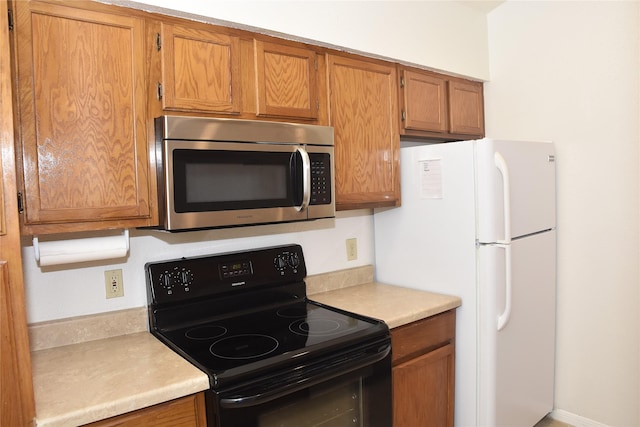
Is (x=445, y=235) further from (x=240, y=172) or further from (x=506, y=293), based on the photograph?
(x=240, y=172)

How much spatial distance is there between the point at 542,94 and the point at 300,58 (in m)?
1.53

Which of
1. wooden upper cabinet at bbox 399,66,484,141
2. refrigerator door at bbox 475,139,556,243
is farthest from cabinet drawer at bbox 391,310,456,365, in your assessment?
wooden upper cabinet at bbox 399,66,484,141

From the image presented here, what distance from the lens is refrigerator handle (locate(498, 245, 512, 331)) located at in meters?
2.12

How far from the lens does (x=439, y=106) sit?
8.45 feet

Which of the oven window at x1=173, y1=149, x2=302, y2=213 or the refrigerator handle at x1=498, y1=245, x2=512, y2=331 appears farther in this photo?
the refrigerator handle at x1=498, y1=245, x2=512, y2=331

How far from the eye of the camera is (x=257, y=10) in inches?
72.6

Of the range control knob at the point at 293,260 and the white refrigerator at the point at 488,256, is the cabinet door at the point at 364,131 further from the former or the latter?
the range control knob at the point at 293,260

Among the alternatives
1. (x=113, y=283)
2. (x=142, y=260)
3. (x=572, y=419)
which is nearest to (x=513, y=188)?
(x=572, y=419)

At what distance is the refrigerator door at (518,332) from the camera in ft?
6.91

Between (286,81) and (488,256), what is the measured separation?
121 cm

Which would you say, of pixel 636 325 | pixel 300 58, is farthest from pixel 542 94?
pixel 300 58

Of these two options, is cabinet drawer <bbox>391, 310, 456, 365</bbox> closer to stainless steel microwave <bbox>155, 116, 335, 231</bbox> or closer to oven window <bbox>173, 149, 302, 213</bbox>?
stainless steel microwave <bbox>155, 116, 335, 231</bbox>

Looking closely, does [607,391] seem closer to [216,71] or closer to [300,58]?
[300,58]

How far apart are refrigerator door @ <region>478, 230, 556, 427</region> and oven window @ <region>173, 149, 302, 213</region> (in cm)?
97
